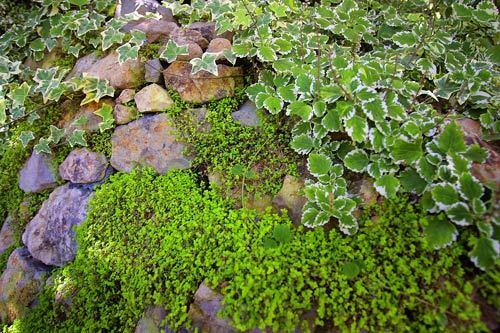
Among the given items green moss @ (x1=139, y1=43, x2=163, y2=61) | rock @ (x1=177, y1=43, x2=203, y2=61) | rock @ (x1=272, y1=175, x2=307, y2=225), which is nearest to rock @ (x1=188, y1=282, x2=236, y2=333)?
rock @ (x1=272, y1=175, x2=307, y2=225)

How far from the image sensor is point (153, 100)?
275 cm

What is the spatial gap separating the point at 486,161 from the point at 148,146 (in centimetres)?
242

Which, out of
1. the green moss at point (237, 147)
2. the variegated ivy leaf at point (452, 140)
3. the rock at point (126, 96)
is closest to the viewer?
the variegated ivy leaf at point (452, 140)

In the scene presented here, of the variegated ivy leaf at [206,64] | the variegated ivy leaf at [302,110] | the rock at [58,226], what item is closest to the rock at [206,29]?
the variegated ivy leaf at [206,64]

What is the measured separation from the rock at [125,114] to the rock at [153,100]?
0.09 metres

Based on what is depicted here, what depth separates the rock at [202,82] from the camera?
2.73 metres

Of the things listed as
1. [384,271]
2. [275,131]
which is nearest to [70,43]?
[275,131]

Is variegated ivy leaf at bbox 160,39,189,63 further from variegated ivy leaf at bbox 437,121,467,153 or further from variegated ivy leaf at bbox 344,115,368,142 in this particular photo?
variegated ivy leaf at bbox 437,121,467,153

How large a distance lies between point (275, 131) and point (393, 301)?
139cm

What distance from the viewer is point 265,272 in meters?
1.86

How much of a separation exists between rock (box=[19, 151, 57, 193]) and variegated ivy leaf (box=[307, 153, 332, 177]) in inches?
96.0

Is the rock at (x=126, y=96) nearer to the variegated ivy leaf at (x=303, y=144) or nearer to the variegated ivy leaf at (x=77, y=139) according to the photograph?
the variegated ivy leaf at (x=77, y=139)

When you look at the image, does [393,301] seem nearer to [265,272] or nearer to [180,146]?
[265,272]

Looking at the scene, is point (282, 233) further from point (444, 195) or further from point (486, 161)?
point (486, 161)
